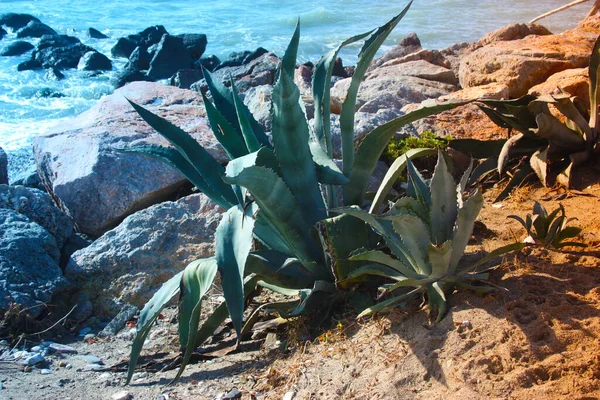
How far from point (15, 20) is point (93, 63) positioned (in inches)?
278

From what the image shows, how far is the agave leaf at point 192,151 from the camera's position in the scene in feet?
10.3

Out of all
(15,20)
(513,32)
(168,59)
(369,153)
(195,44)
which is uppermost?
(369,153)

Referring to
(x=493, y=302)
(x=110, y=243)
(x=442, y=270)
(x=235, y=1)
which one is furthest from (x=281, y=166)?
(x=235, y=1)

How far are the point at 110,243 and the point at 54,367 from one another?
43.7 inches

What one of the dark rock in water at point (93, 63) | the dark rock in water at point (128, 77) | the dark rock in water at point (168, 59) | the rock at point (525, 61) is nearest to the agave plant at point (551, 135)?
the rock at point (525, 61)

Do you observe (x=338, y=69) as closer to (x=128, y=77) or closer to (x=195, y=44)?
(x=128, y=77)

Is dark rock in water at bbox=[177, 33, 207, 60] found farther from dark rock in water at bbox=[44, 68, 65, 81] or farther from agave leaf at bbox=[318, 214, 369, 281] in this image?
agave leaf at bbox=[318, 214, 369, 281]

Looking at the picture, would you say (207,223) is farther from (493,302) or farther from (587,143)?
(587,143)

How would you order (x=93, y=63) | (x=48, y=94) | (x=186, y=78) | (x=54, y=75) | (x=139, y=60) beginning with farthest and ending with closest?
(x=93, y=63) < (x=139, y=60) < (x=54, y=75) < (x=48, y=94) < (x=186, y=78)

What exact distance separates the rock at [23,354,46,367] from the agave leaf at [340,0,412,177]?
71.9 inches

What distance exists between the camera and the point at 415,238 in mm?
2736

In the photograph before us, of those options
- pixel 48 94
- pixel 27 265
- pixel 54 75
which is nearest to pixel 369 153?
pixel 27 265

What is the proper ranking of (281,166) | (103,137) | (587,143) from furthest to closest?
1. (103,137)
2. (587,143)
3. (281,166)

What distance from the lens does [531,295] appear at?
2.70 meters
